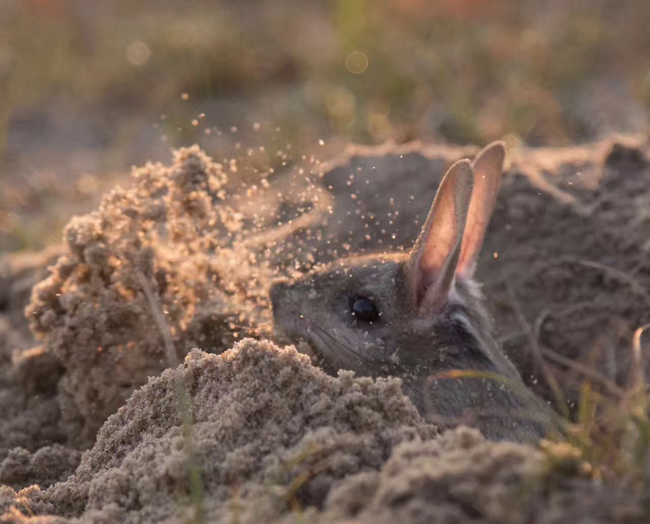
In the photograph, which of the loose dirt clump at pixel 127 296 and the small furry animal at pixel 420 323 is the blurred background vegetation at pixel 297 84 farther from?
the small furry animal at pixel 420 323

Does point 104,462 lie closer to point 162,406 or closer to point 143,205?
point 162,406

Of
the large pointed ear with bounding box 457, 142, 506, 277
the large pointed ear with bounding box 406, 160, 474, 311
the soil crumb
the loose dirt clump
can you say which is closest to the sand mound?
the soil crumb

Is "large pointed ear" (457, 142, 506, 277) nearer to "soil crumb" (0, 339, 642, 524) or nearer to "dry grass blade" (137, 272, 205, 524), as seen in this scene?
"dry grass blade" (137, 272, 205, 524)

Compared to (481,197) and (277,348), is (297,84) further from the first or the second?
(277,348)

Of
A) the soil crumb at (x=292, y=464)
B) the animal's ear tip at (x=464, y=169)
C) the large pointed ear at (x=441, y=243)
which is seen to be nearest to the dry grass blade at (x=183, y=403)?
the soil crumb at (x=292, y=464)

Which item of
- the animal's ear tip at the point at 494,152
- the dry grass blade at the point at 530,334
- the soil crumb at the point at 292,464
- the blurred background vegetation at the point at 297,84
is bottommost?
the soil crumb at the point at 292,464

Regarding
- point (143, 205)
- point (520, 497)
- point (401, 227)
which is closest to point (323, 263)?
point (401, 227)

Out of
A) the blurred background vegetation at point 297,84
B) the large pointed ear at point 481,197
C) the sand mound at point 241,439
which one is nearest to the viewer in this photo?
the sand mound at point 241,439
